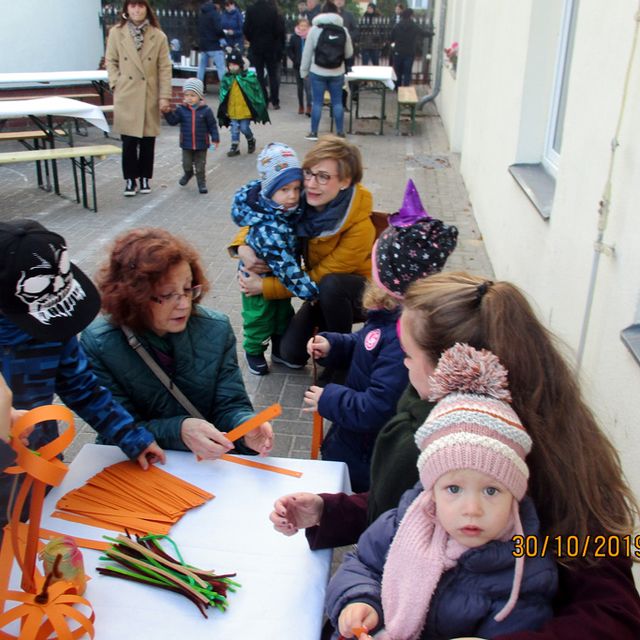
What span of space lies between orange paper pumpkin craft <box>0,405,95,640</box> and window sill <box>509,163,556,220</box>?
11.9ft

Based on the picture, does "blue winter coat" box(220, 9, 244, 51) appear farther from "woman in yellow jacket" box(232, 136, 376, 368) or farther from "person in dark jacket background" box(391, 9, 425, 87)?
"woman in yellow jacket" box(232, 136, 376, 368)

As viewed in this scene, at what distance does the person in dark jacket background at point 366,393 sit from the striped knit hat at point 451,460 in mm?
1017

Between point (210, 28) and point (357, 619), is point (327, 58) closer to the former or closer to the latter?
point (210, 28)

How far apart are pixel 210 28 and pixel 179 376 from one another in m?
12.3

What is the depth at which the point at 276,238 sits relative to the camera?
3.83 metres

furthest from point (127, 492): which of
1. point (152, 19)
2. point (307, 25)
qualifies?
point (307, 25)

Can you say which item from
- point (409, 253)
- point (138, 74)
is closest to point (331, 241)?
point (409, 253)

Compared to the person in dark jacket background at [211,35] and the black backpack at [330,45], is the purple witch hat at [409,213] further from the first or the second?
the person in dark jacket background at [211,35]

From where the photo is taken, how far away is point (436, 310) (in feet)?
5.12

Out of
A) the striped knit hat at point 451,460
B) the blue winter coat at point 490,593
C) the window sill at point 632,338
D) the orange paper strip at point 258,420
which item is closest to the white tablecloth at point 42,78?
the orange paper strip at point 258,420

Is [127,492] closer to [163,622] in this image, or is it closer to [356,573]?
[163,622]

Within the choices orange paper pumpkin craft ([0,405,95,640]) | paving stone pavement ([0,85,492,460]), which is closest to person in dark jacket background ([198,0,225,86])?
paving stone pavement ([0,85,492,460])

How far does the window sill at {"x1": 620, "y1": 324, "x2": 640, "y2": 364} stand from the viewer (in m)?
2.56

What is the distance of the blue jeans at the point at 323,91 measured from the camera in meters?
11.3
